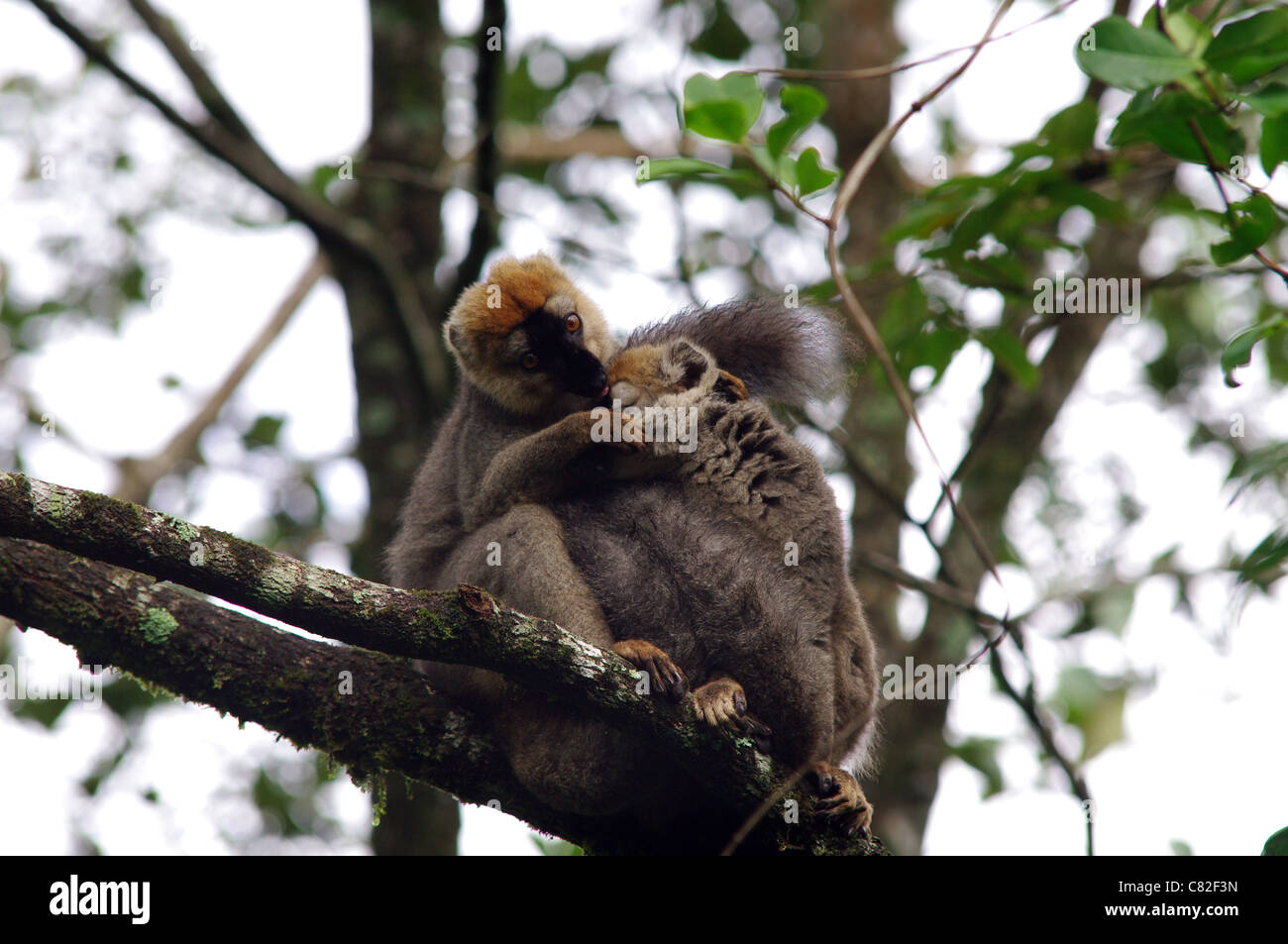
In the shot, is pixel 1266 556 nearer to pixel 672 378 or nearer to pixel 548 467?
pixel 672 378

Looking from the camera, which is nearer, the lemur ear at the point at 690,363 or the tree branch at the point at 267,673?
the tree branch at the point at 267,673

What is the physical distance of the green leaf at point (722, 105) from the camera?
5.23 m

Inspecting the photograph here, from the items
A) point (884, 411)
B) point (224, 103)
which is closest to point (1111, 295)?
point (884, 411)

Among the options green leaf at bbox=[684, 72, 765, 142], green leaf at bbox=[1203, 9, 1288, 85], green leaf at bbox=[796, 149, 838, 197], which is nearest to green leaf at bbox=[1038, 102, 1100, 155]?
green leaf at bbox=[796, 149, 838, 197]

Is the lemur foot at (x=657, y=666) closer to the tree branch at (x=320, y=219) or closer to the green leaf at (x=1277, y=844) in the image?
the green leaf at (x=1277, y=844)

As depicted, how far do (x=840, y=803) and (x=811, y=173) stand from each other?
2948mm

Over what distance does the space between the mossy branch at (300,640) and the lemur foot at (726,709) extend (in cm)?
7

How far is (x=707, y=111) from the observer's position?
524 cm

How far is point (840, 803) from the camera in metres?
5.24

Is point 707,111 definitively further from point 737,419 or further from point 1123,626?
point 1123,626

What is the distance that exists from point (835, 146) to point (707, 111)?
7.17 meters

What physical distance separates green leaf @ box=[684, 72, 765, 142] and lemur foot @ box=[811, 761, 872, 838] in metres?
2.98

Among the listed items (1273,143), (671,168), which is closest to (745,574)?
(671,168)

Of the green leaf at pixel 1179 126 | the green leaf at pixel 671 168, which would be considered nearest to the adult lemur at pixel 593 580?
the green leaf at pixel 671 168
